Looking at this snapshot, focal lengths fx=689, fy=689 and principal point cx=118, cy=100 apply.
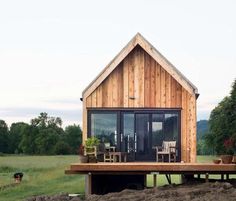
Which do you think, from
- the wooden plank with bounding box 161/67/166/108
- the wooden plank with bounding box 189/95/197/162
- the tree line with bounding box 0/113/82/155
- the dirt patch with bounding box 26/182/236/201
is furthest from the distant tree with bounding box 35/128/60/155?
the dirt patch with bounding box 26/182/236/201

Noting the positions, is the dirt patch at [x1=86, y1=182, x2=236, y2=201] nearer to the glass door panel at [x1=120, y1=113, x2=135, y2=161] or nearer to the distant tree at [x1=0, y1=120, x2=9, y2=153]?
the glass door panel at [x1=120, y1=113, x2=135, y2=161]

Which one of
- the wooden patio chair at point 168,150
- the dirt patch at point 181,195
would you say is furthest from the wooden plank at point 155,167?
the wooden patio chair at point 168,150

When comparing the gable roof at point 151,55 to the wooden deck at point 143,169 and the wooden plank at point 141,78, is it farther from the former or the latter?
the wooden deck at point 143,169

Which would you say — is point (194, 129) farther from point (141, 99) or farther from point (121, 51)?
point (121, 51)

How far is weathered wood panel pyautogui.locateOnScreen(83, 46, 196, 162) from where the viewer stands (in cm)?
2331

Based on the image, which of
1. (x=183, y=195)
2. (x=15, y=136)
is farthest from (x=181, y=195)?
(x=15, y=136)

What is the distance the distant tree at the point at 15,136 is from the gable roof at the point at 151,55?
7493cm

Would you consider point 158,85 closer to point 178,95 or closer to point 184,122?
point 178,95

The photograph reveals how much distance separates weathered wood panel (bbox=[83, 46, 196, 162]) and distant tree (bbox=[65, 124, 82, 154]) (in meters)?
70.5

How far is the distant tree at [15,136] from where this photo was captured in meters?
100

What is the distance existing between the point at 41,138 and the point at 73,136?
5.92 meters

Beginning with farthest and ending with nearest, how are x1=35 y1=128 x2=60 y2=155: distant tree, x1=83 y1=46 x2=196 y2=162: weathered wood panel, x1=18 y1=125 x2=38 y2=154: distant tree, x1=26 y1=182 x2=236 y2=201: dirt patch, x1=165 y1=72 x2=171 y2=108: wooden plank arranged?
x1=18 y1=125 x2=38 y2=154: distant tree
x1=35 y1=128 x2=60 y2=155: distant tree
x1=165 y1=72 x2=171 y2=108: wooden plank
x1=83 y1=46 x2=196 y2=162: weathered wood panel
x1=26 y1=182 x2=236 y2=201: dirt patch

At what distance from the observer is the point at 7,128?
10331cm

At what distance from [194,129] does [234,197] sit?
282 inches
